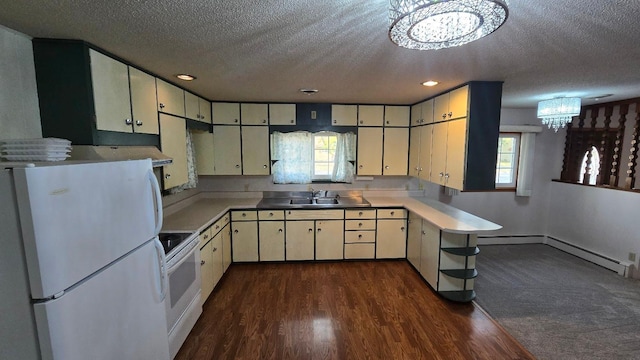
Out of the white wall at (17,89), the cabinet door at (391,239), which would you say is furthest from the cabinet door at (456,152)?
the white wall at (17,89)

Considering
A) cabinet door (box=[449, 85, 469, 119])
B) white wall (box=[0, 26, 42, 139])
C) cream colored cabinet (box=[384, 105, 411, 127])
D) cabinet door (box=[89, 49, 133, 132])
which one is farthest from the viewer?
cream colored cabinet (box=[384, 105, 411, 127])

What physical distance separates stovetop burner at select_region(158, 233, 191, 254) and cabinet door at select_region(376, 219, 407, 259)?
245cm

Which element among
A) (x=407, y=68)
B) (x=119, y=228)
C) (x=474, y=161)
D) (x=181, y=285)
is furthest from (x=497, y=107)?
(x=181, y=285)

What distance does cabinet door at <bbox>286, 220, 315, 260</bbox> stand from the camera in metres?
3.61

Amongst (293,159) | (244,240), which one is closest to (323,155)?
(293,159)

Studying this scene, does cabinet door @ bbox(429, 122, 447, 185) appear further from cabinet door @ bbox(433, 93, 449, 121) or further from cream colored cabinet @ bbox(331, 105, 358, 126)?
cream colored cabinet @ bbox(331, 105, 358, 126)

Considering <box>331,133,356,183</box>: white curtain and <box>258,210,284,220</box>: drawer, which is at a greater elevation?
<box>331,133,356,183</box>: white curtain

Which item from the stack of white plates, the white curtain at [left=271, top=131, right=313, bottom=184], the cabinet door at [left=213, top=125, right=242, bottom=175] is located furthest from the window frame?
the stack of white plates

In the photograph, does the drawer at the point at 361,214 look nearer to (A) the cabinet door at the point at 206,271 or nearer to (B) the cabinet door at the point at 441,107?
(B) the cabinet door at the point at 441,107

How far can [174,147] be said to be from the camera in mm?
2682

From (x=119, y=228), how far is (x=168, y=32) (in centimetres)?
109

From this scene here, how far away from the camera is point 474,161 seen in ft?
8.57

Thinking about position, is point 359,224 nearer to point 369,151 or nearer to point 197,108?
point 369,151

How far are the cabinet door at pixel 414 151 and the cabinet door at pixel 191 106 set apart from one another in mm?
2914
